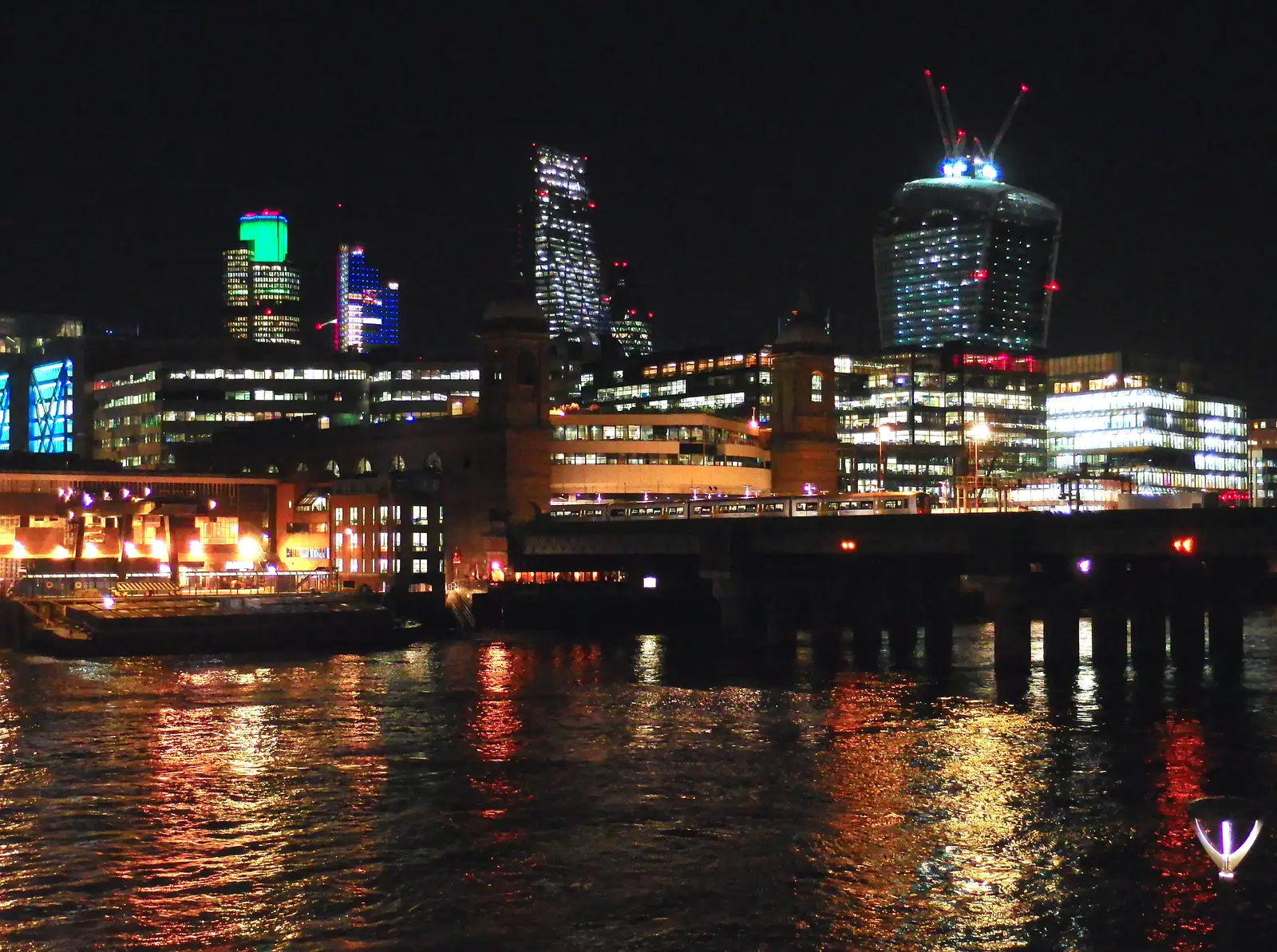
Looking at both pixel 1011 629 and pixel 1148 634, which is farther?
pixel 1148 634

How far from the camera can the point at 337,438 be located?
180 metres

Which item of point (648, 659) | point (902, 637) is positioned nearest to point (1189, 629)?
point (902, 637)

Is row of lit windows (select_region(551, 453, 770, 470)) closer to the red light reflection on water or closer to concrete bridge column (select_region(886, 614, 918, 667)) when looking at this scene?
concrete bridge column (select_region(886, 614, 918, 667))

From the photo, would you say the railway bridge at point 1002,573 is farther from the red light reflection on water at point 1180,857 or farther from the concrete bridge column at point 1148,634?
the red light reflection on water at point 1180,857

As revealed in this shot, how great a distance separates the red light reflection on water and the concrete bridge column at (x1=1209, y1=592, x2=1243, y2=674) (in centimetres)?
2704

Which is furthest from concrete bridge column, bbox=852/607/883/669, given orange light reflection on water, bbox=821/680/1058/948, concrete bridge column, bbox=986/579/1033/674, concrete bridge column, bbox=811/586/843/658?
orange light reflection on water, bbox=821/680/1058/948

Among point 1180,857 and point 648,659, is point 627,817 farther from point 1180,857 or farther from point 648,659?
point 648,659

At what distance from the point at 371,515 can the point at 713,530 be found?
145 ft

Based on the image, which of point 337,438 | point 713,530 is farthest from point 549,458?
point 713,530

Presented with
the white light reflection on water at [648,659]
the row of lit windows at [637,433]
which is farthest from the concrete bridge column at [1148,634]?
the row of lit windows at [637,433]

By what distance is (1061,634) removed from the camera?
8994 cm

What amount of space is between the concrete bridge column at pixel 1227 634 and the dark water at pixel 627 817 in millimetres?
6241

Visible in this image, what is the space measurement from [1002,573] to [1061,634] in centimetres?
545

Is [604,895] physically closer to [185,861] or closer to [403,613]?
[185,861]
